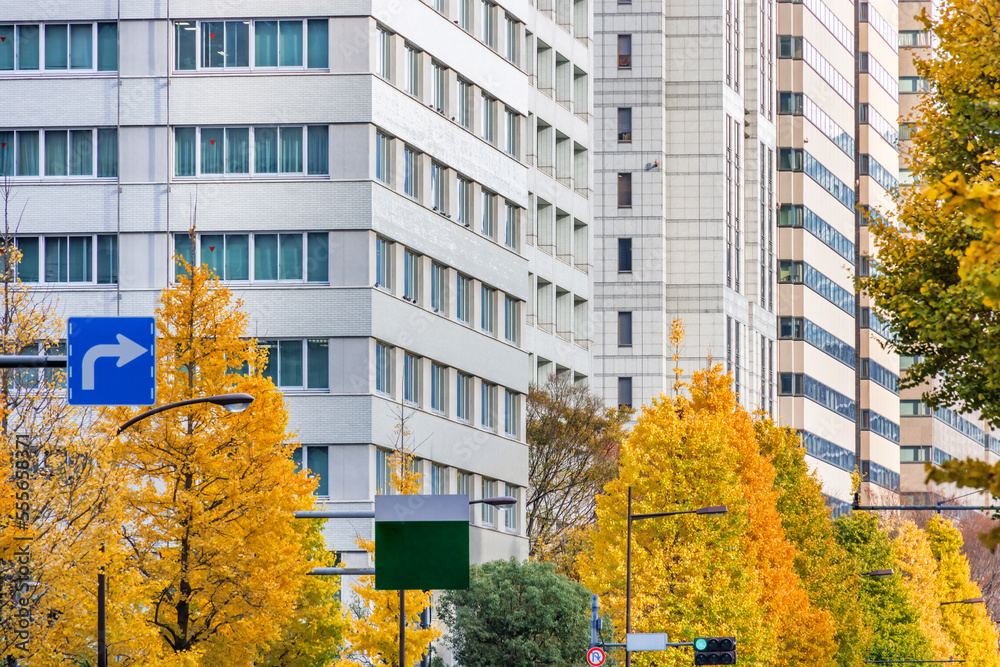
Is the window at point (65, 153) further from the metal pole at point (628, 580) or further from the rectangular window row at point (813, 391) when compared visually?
the rectangular window row at point (813, 391)

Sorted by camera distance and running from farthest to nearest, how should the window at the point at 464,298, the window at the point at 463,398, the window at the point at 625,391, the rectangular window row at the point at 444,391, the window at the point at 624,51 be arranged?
1. the window at the point at 624,51
2. the window at the point at 625,391
3. the window at the point at 464,298
4. the window at the point at 463,398
5. the rectangular window row at the point at 444,391

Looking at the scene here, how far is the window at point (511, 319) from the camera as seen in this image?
7012 cm

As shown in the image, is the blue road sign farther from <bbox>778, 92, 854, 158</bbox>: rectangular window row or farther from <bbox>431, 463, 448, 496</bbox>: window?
<bbox>778, 92, 854, 158</bbox>: rectangular window row

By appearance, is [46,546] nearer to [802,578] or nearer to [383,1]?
[383,1]

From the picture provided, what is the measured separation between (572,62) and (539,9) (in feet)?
11.0

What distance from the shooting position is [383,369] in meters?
61.2

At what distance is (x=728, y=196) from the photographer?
110125 millimetres

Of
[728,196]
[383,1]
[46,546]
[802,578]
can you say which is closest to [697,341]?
[728,196]

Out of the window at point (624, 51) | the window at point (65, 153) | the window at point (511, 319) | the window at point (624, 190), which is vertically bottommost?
the window at point (511, 319)

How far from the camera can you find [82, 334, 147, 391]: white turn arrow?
64.7 feet

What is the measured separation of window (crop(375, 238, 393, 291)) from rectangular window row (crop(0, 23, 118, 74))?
10681 millimetres

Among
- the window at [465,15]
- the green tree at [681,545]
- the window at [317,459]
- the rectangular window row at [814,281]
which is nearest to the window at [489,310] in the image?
the window at [465,15]

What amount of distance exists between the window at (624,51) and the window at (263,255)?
4923 centimetres

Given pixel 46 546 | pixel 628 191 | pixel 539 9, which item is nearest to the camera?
pixel 46 546
